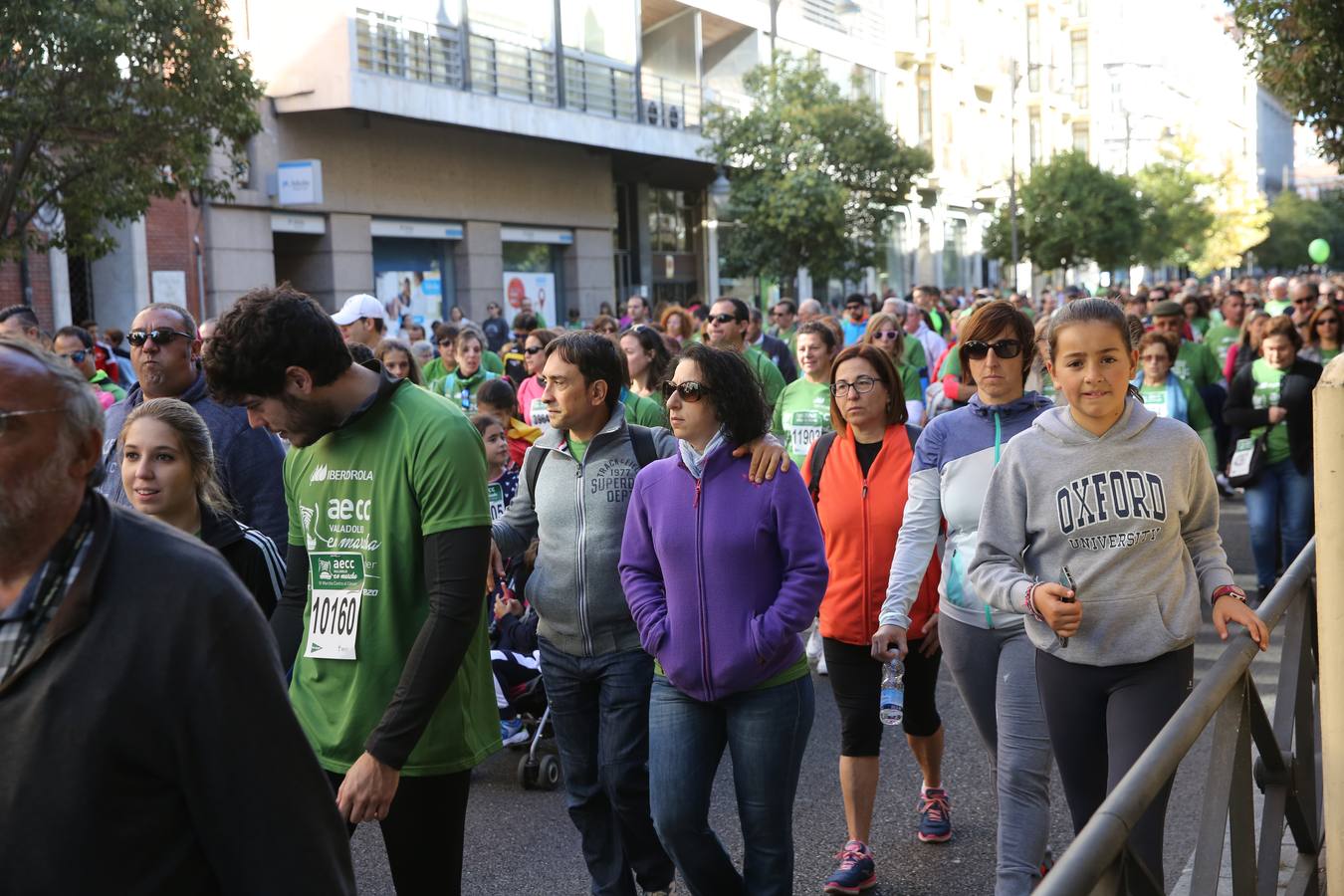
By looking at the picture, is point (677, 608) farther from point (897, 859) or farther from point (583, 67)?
point (583, 67)

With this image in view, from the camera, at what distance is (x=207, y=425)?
4.91 meters

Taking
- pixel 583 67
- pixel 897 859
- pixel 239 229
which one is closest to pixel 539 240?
pixel 583 67

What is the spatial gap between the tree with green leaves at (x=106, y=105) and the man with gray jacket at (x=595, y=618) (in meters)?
10.4

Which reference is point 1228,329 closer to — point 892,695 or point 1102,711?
point 892,695

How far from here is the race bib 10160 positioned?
11.7 feet

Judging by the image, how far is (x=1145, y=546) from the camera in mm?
3789

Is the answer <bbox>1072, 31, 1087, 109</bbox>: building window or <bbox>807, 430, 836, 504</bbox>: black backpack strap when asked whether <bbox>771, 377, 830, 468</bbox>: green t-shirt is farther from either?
A: <bbox>1072, 31, 1087, 109</bbox>: building window

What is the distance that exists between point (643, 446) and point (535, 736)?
2414 millimetres

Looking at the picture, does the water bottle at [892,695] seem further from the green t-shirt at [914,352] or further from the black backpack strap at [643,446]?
the green t-shirt at [914,352]

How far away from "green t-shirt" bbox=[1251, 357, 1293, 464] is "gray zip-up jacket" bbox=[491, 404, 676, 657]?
597 cm

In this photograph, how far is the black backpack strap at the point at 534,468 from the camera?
4.95m

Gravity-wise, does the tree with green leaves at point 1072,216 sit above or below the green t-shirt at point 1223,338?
above

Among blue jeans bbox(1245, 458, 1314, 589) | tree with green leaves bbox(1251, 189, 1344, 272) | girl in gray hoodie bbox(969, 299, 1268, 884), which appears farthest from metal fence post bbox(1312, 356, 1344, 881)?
tree with green leaves bbox(1251, 189, 1344, 272)

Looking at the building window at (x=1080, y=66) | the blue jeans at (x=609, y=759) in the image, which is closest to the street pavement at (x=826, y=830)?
the blue jeans at (x=609, y=759)
